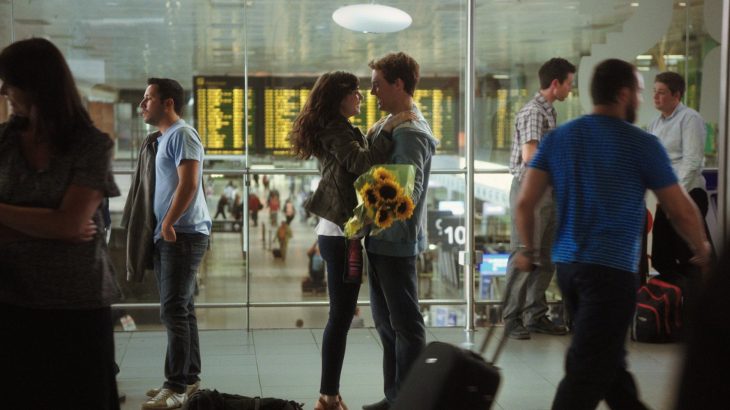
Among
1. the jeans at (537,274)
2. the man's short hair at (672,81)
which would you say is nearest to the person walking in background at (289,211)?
the jeans at (537,274)

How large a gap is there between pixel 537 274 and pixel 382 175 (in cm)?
283

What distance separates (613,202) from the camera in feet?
11.6

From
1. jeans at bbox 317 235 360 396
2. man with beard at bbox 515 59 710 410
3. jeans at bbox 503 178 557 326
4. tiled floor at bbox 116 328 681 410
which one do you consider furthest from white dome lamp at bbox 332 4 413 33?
man with beard at bbox 515 59 710 410

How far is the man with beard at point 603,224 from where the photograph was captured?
11.5 feet

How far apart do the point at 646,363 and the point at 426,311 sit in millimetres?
1919

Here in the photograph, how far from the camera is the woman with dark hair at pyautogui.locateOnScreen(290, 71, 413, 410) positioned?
4363 millimetres

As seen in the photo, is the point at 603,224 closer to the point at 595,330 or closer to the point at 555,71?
the point at 595,330

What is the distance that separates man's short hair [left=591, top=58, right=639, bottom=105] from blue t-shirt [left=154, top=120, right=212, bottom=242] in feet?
6.79

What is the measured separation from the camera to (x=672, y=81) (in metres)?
6.55

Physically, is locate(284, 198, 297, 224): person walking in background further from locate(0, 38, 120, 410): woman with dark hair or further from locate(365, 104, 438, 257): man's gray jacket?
locate(0, 38, 120, 410): woman with dark hair

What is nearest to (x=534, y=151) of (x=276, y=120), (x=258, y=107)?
(x=276, y=120)

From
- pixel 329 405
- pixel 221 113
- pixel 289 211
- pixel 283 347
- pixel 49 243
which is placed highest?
pixel 221 113

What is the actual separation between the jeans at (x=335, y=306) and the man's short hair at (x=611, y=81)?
136 centimetres

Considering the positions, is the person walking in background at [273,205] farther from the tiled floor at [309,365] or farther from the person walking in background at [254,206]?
the tiled floor at [309,365]
